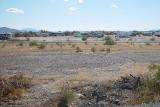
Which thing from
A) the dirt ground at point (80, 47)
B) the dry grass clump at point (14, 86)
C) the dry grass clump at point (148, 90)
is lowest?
the dirt ground at point (80, 47)

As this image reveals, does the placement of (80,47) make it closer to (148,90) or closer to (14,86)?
(14,86)

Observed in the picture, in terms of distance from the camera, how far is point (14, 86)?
28672 mm

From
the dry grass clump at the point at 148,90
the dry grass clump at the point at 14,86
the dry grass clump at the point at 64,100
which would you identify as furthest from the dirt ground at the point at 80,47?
the dry grass clump at the point at 64,100

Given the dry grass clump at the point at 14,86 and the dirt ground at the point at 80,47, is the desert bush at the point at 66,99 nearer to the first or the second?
the dry grass clump at the point at 14,86

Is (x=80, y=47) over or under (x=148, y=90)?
under

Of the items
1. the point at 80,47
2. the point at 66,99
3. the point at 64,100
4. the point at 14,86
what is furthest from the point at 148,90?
the point at 80,47

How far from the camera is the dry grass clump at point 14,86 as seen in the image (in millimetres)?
26438

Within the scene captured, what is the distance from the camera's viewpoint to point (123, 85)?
91.7 ft

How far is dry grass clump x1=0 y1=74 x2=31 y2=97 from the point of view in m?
26.4

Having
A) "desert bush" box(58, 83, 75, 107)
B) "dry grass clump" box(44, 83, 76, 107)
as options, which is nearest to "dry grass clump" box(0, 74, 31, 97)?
"dry grass clump" box(44, 83, 76, 107)

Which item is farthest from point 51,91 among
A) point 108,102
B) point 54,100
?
point 108,102

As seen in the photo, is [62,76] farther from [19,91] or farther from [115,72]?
[19,91]

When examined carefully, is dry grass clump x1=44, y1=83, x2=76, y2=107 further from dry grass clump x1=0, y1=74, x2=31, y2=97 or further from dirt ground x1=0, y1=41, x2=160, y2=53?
dirt ground x1=0, y1=41, x2=160, y2=53

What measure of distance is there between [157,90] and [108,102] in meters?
3.11
